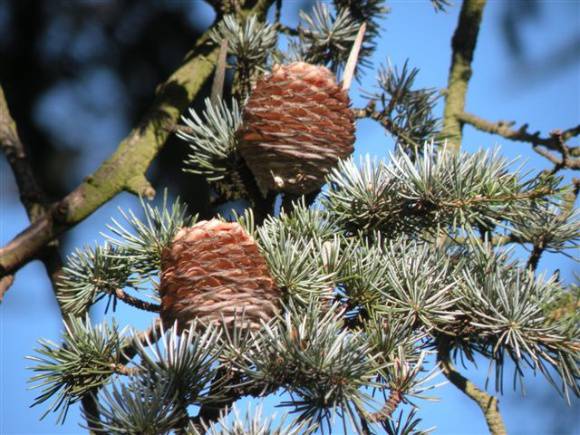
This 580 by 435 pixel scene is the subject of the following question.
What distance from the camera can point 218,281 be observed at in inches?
20.8

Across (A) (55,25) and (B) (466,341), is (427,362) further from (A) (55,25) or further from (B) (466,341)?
(A) (55,25)

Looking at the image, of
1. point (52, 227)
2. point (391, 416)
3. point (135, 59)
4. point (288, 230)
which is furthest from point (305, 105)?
point (135, 59)

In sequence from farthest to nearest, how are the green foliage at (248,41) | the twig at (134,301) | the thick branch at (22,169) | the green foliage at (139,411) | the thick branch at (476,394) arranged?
the thick branch at (22,169) → the green foliage at (248,41) → the thick branch at (476,394) → the twig at (134,301) → the green foliage at (139,411)

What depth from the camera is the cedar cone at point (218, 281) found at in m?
0.52

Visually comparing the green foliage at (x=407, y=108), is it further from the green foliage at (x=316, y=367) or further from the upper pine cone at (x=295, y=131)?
the green foliage at (x=316, y=367)

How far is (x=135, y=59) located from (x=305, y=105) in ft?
1.78

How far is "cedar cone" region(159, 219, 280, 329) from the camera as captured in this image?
521mm

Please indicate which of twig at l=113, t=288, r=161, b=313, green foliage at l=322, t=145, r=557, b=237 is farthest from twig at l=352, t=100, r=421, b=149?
twig at l=113, t=288, r=161, b=313

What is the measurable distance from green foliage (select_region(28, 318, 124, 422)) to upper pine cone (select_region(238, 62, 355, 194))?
0.17 m

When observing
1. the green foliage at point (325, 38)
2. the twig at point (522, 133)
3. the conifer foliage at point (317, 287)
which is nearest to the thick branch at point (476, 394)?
the conifer foliage at point (317, 287)

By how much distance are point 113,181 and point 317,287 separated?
1.36 feet

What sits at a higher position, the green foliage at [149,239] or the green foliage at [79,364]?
the green foliage at [149,239]

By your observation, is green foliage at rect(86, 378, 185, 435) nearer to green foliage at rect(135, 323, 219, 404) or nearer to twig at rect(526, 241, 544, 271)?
green foliage at rect(135, 323, 219, 404)

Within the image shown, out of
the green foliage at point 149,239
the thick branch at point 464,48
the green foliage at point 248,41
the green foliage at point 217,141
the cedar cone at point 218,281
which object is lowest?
the cedar cone at point 218,281
